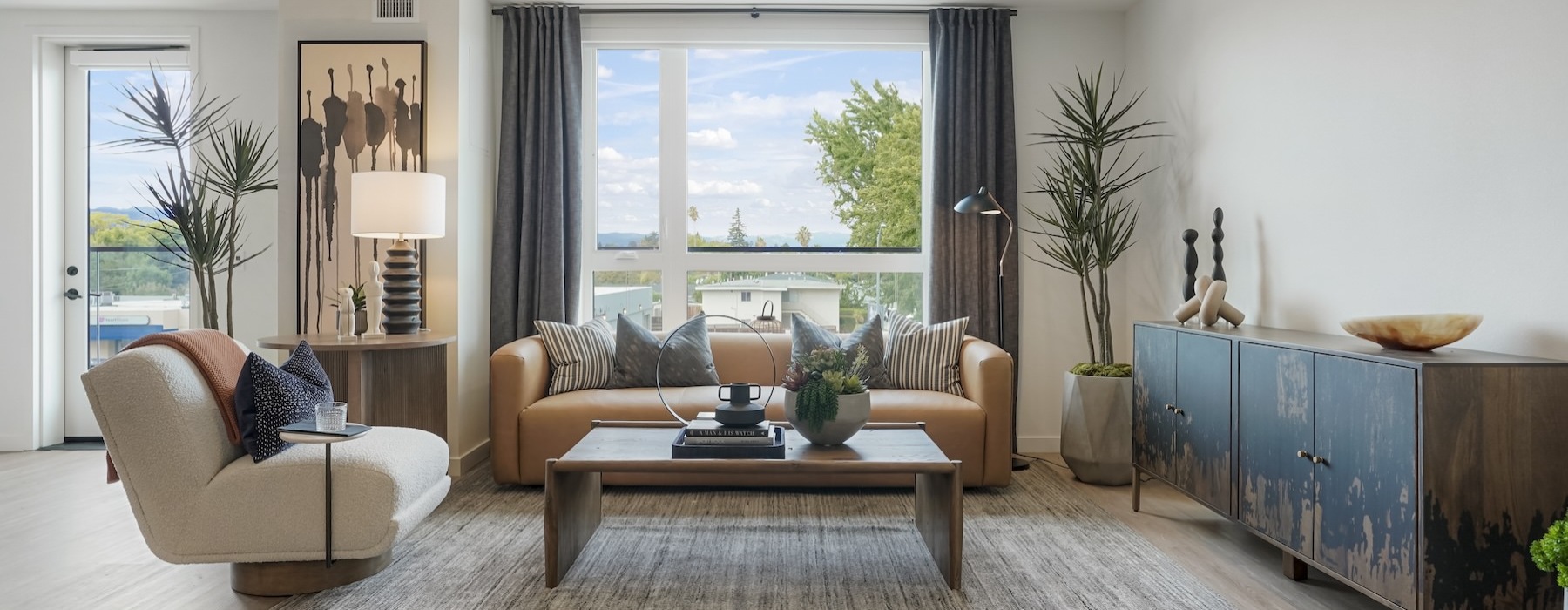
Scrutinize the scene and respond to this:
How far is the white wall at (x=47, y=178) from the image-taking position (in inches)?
177

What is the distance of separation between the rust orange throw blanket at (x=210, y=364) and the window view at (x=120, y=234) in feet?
9.27

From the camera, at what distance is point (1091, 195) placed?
4035mm

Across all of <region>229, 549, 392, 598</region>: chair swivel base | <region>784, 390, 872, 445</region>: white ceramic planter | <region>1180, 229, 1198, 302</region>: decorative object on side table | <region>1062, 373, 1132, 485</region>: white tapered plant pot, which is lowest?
<region>229, 549, 392, 598</region>: chair swivel base

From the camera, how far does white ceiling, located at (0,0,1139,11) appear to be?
440cm

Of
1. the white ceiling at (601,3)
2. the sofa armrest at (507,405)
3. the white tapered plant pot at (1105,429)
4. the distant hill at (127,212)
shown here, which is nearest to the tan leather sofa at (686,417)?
the sofa armrest at (507,405)

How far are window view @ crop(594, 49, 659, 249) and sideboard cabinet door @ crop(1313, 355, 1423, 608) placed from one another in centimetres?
337

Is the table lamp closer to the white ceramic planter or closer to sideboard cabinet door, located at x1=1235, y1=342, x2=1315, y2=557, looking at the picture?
the white ceramic planter

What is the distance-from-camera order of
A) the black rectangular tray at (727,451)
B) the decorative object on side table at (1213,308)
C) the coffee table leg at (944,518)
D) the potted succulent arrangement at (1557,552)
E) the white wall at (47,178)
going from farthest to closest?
the white wall at (47,178), the decorative object on side table at (1213,308), the black rectangular tray at (727,451), the coffee table leg at (944,518), the potted succulent arrangement at (1557,552)

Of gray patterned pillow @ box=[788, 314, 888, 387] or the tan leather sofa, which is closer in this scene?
the tan leather sofa

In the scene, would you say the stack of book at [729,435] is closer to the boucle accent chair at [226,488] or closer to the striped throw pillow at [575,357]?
the boucle accent chair at [226,488]

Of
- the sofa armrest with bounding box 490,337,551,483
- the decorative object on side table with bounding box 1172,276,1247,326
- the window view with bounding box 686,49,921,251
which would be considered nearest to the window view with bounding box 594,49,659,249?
the window view with bounding box 686,49,921,251

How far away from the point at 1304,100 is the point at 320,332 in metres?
4.34

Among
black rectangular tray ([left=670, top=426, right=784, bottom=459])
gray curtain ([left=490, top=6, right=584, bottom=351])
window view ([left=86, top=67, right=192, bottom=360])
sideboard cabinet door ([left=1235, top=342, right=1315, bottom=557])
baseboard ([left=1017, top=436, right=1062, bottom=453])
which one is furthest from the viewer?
window view ([left=86, top=67, right=192, bottom=360])

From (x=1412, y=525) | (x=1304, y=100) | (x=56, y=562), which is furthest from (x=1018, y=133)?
(x=56, y=562)
